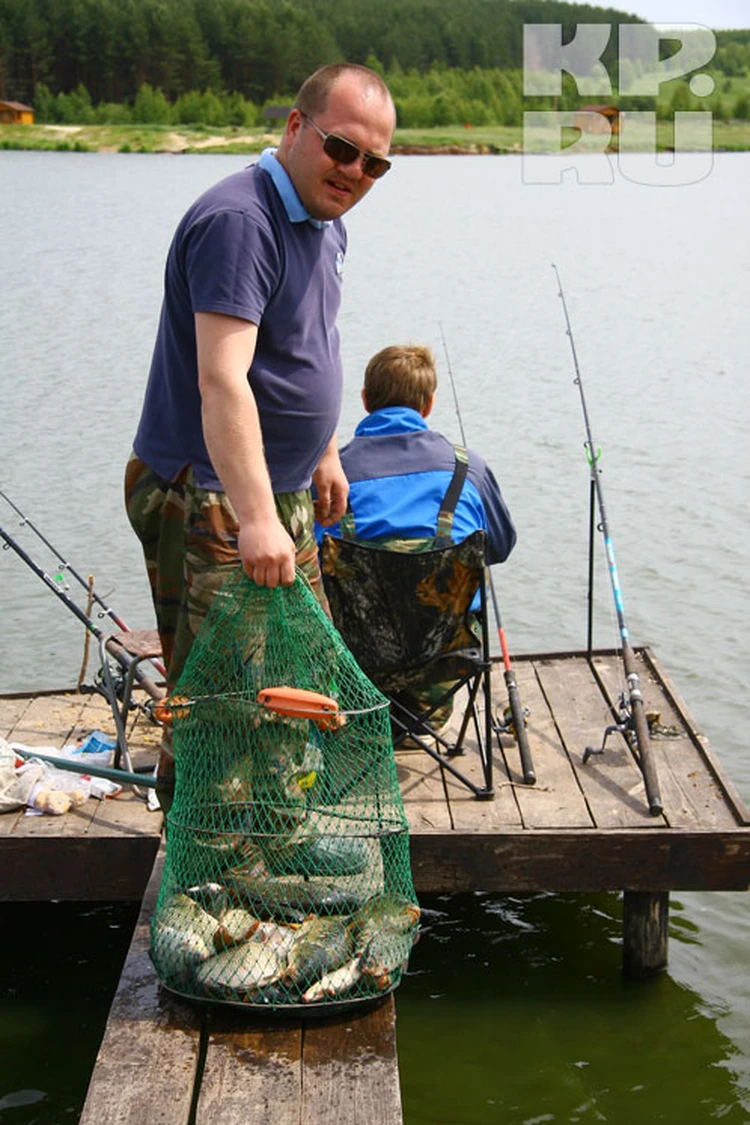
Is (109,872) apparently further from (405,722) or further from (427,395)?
(427,395)

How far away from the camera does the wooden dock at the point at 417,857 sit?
8.96 ft

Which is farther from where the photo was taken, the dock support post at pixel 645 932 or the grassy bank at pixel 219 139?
the grassy bank at pixel 219 139

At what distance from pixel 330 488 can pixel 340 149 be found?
2.69 feet

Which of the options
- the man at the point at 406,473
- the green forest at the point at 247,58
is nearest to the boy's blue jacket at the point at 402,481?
the man at the point at 406,473

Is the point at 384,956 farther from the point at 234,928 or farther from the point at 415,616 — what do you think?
the point at 415,616

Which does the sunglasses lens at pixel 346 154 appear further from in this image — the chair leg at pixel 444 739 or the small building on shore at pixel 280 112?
the chair leg at pixel 444 739

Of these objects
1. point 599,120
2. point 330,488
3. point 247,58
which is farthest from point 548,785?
point 247,58

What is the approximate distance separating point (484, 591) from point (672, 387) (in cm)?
943

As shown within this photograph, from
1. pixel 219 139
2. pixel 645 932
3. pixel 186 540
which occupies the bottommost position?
pixel 219 139

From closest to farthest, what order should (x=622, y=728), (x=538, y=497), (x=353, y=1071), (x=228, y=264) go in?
(x=353, y=1071) → (x=228, y=264) → (x=622, y=728) → (x=538, y=497)

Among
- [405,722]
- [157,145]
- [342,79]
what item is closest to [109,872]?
[405,722]

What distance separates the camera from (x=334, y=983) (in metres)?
2.87

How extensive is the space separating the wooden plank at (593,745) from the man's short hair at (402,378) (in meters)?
1.05

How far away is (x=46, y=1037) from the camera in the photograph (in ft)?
12.8
